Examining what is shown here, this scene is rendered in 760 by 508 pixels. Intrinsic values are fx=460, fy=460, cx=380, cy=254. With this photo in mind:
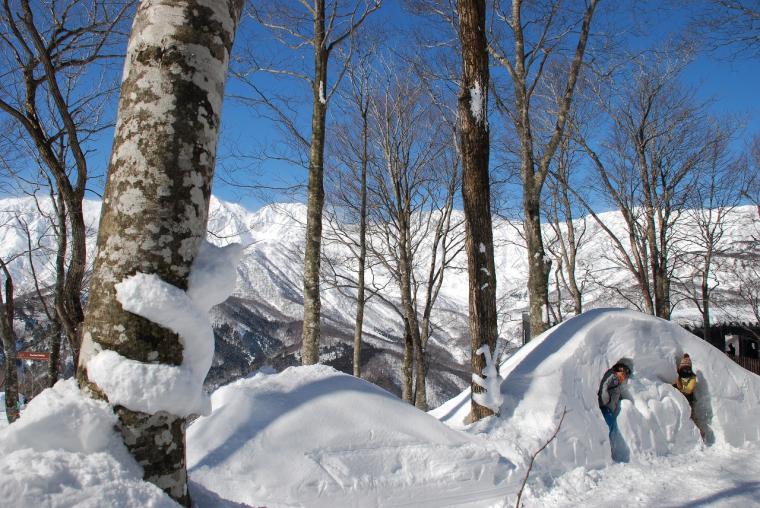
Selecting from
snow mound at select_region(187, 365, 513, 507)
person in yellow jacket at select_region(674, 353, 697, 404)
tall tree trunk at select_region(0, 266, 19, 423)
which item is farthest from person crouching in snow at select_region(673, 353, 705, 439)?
tall tree trunk at select_region(0, 266, 19, 423)

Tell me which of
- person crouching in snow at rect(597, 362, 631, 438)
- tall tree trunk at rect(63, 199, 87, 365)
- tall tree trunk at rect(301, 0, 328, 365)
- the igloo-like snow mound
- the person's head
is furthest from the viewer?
tall tree trunk at rect(301, 0, 328, 365)

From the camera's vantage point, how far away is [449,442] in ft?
14.4

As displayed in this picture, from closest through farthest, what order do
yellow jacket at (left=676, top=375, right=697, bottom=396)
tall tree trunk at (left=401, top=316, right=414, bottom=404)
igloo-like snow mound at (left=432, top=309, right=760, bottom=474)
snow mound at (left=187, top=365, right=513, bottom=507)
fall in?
1. snow mound at (left=187, top=365, right=513, bottom=507)
2. igloo-like snow mound at (left=432, top=309, right=760, bottom=474)
3. yellow jacket at (left=676, top=375, right=697, bottom=396)
4. tall tree trunk at (left=401, top=316, right=414, bottom=404)

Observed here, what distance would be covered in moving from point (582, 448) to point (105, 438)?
5307 mm

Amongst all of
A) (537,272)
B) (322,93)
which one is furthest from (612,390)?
(322,93)

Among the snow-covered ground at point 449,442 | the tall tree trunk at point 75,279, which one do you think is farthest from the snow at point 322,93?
the snow-covered ground at point 449,442

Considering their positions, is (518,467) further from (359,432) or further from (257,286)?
(257,286)

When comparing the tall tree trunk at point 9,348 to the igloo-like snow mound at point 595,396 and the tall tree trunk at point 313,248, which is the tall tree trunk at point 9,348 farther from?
the igloo-like snow mound at point 595,396

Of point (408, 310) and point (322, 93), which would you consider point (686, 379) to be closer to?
point (408, 310)

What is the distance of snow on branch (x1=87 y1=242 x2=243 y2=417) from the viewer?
1.48 m

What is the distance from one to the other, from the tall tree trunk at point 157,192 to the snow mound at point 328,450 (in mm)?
2107

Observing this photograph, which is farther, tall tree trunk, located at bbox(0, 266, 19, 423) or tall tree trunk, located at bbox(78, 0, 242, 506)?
tall tree trunk, located at bbox(0, 266, 19, 423)

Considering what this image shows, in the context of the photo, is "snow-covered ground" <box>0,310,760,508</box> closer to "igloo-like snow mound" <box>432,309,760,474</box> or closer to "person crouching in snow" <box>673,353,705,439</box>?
"igloo-like snow mound" <box>432,309,760,474</box>

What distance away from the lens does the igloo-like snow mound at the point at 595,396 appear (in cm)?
524
